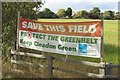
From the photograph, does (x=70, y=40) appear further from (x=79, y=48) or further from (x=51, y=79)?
(x=51, y=79)

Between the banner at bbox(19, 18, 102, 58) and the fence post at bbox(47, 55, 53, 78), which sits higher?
the banner at bbox(19, 18, 102, 58)

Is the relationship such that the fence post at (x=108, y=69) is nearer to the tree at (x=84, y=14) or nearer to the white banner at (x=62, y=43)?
the white banner at (x=62, y=43)

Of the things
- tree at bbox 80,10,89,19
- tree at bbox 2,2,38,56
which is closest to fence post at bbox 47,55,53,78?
tree at bbox 2,2,38,56

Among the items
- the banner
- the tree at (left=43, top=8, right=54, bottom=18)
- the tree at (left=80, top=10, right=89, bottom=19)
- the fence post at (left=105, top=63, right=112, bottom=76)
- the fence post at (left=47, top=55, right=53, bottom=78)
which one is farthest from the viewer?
the tree at (left=80, top=10, right=89, bottom=19)

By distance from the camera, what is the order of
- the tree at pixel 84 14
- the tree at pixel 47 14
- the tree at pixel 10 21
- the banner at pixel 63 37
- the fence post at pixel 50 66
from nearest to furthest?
1. the banner at pixel 63 37
2. the fence post at pixel 50 66
3. the tree at pixel 10 21
4. the tree at pixel 47 14
5. the tree at pixel 84 14

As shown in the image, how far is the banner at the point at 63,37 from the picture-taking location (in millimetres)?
8922

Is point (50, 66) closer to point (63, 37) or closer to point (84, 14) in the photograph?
point (63, 37)

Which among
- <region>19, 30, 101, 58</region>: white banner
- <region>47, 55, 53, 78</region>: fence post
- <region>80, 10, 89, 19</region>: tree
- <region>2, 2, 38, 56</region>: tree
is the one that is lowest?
<region>47, 55, 53, 78</region>: fence post

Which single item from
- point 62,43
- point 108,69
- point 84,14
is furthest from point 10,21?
point 84,14

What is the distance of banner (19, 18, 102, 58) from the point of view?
8.92 meters

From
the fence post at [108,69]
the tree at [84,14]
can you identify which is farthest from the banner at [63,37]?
the tree at [84,14]

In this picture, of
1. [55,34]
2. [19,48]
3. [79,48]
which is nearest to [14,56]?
[19,48]

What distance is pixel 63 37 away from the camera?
966cm

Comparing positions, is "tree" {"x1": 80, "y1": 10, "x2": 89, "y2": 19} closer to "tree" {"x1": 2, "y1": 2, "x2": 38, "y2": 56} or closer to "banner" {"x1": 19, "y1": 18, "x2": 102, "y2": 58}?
"tree" {"x1": 2, "y1": 2, "x2": 38, "y2": 56}
